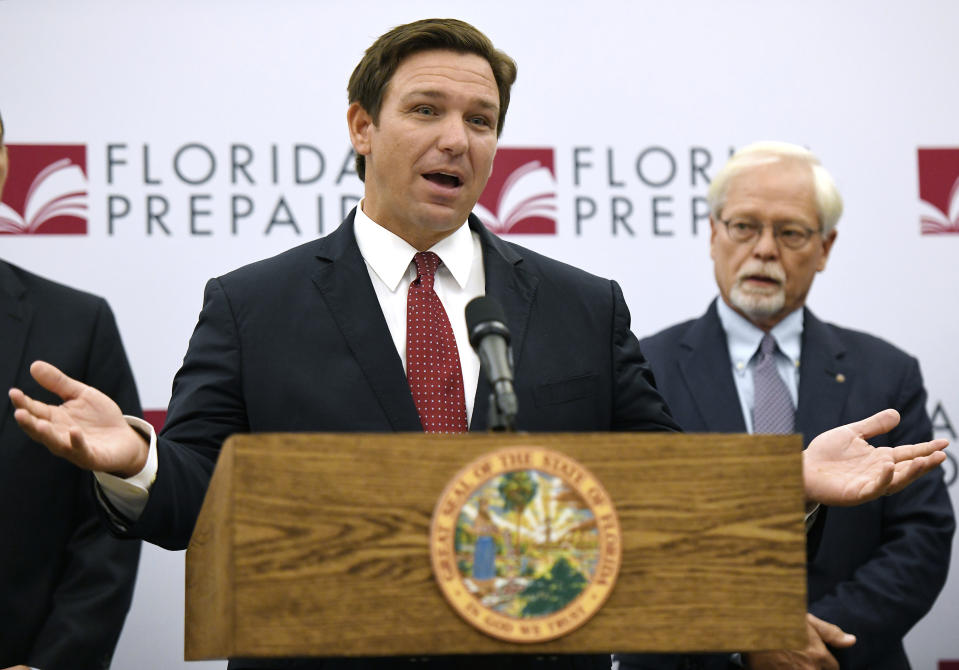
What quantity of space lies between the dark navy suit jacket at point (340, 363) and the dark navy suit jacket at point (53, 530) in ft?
2.07

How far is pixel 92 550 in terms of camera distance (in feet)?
9.33

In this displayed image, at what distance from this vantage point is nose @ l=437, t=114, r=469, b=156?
2457 mm

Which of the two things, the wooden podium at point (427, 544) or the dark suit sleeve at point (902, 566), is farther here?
the dark suit sleeve at point (902, 566)

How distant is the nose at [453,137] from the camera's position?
246 cm

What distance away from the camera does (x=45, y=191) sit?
3656 millimetres

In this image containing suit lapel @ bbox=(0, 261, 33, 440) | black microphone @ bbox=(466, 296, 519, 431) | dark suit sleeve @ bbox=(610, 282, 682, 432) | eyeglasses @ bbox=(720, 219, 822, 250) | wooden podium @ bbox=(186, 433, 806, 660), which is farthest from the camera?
eyeglasses @ bbox=(720, 219, 822, 250)

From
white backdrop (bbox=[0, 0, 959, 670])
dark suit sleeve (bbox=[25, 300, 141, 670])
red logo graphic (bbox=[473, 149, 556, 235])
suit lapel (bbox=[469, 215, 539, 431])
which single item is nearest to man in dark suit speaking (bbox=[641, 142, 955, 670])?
white backdrop (bbox=[0, 0, 959, 670])

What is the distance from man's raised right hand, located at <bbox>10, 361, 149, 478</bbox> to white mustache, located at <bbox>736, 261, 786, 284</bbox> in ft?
6.93

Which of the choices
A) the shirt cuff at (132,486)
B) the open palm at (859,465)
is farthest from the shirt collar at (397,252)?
the open palm at (859,465)

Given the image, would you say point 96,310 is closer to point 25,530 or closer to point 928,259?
point 25,530

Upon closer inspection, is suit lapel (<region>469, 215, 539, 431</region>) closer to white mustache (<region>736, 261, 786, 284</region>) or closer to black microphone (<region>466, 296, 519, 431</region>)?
black microphone (<region>466, 296, 519, 431</region>)

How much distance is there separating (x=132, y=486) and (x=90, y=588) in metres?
0.91

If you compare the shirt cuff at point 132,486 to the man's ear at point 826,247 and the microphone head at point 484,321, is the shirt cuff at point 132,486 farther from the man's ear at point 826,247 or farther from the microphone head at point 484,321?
the man's ear at point 826,247

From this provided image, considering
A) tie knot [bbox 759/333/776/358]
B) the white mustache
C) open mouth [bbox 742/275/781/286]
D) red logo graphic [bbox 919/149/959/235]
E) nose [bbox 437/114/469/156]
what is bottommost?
tie knot [bbox 759/333/776/358]
